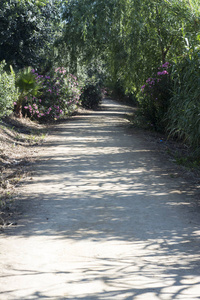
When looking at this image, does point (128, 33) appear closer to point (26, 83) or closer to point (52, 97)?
point (26, 83)

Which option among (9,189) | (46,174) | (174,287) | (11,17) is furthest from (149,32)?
(174,287)

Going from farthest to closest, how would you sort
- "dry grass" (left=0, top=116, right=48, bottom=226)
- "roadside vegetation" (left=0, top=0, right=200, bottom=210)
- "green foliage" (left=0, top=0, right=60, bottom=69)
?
"green foliage" (left=0, top=0, right=60, bottom=69) → "roadside vegetation" (left=0, top=0, right=200, bottom=210) → "dry grass" (left=0, top=116, right=48, bottom=226)

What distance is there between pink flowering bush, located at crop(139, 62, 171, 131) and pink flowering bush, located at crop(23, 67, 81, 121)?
451 cm

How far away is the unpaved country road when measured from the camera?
11.0 feet

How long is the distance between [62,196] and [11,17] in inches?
453

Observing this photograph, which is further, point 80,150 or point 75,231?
point 80,150

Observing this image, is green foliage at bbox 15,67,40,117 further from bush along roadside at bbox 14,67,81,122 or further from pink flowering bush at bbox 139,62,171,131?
pink flowering bush at bbox 139,62,171,131

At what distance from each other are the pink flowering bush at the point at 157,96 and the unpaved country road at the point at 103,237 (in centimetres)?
562

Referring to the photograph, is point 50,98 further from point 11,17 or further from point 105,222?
point 105,222

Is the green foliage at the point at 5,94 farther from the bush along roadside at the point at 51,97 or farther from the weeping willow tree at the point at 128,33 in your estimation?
the weeping willow tree at the point at 128,33

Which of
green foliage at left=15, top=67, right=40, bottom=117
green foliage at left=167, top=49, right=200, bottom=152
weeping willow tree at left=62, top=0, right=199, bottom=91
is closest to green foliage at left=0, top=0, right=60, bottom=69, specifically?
weeping willow tree at left=62, top=0, right=199, bottom=91

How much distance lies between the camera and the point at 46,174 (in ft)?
24.8

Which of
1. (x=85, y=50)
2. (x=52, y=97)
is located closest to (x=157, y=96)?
(x=52, y=97)

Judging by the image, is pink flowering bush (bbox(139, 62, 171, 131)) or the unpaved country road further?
pink flowering bush (bbox(139, 62, 171, 131))
